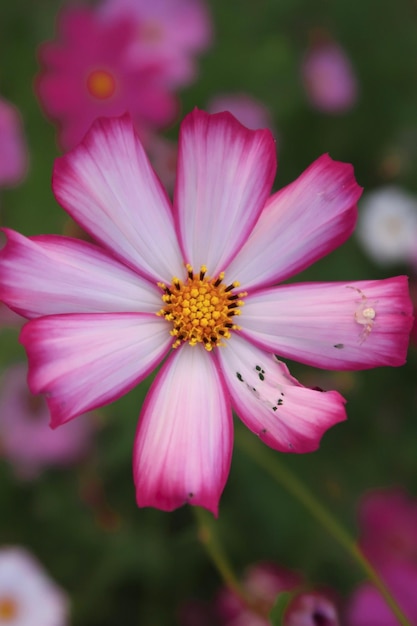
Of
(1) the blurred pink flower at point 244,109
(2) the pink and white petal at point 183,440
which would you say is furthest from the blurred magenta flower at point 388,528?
(1) the blurred pink flower at point 244,109

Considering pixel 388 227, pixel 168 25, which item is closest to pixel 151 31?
pixel 168 25

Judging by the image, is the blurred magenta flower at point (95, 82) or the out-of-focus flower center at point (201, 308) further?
the blurred magenta flower at point (95, 82)

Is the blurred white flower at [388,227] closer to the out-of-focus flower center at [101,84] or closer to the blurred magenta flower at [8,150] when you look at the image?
the out-of-focus flower center at [101,84]

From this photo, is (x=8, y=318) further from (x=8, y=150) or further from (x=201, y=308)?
(x=201, y=308)

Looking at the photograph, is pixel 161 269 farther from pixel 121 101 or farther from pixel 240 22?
pixel 240 22

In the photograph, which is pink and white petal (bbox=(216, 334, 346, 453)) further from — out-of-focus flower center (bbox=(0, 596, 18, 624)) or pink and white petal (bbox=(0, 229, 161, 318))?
out-of-focus flower center (bbox=(0, 596, 18, 624))

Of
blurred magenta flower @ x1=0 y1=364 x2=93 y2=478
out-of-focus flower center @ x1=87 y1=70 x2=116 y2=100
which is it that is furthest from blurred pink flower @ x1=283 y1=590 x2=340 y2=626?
out-of-focus flower center @ x1=87 y1=70 x2=116 y2=100
